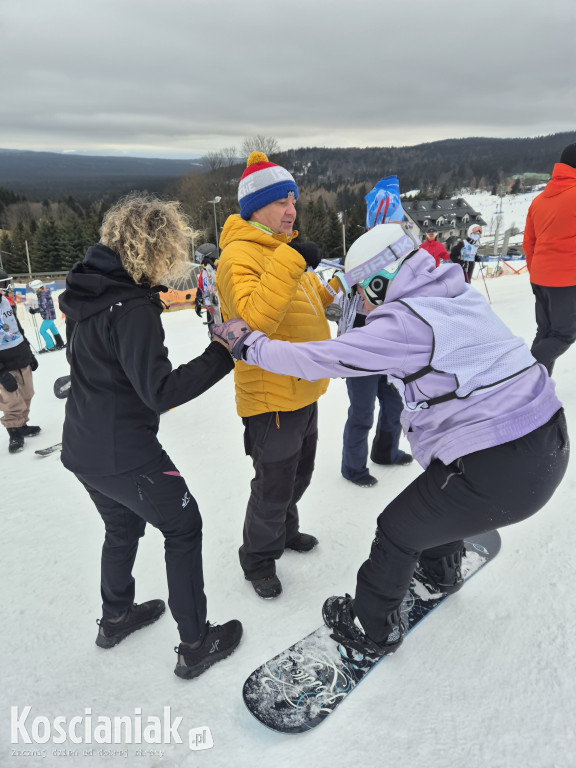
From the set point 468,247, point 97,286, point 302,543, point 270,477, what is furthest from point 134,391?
point 468,247

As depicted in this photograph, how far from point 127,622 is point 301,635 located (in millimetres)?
936

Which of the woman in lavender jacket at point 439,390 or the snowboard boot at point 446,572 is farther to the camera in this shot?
the snowboard boot at point 446,572

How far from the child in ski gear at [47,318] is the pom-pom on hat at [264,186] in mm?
10529

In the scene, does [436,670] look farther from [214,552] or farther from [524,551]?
[214,552]

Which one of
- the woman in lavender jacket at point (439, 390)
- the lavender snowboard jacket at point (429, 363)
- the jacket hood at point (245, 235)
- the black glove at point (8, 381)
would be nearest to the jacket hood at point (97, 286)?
the woman in lavender jacket at point (439, 390)

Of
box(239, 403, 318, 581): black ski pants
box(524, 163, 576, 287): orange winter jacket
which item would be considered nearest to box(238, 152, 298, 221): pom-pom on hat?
box(239, 403, 318, 581): black ski pants

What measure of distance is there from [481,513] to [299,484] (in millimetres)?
1265

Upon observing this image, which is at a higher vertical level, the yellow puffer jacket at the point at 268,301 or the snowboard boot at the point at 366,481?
the yellow puffer jacket at the point at 268,301

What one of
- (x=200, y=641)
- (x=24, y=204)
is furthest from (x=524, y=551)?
(x=24, y=204)

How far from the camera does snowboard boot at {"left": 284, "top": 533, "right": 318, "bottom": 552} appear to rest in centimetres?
304

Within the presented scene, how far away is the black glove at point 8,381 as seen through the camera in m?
5.07

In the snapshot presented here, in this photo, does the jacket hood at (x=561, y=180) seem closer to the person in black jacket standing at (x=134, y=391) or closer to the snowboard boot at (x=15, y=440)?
the person in black jacket standing at (x=134, y=391)

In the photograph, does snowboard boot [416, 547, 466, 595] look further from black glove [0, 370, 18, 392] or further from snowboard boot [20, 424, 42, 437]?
snowboard boot [20, 424, 42, 437]

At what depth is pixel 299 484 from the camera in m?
2.89
